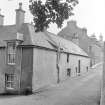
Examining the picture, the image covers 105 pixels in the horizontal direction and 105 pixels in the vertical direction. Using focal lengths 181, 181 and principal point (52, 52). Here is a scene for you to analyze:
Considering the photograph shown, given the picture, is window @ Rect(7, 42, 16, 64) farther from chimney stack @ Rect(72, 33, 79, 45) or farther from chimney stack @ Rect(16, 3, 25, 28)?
chimney stack @ Rect(72, 33, 79, 45)

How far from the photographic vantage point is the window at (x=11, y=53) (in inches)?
939

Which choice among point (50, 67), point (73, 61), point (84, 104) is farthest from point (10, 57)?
point (73, 61)

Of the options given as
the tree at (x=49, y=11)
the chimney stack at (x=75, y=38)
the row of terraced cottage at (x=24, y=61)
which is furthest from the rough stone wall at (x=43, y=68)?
the chimney stack at (x=75, y=38)

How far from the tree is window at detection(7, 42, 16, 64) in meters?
12.2

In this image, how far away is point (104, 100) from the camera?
1001cm

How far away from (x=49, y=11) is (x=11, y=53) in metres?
13.4

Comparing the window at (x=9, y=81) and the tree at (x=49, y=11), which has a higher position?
the tree at (x=49, y=11)

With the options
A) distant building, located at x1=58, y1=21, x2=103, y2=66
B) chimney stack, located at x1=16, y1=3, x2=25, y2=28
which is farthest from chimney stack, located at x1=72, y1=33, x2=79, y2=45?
chimney stack, located at x1=16, y1=3, x2=25, y2=28

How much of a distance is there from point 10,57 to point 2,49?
5.63 feet

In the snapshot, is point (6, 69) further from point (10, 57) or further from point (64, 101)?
point (64, 101)

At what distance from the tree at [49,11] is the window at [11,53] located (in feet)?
39.9

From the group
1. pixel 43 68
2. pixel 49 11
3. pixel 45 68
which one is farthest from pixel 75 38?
pixel 49 11

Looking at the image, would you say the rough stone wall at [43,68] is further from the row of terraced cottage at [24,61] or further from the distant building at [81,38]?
the distant building at [81,38]

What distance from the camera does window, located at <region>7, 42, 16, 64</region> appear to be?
23.8m
